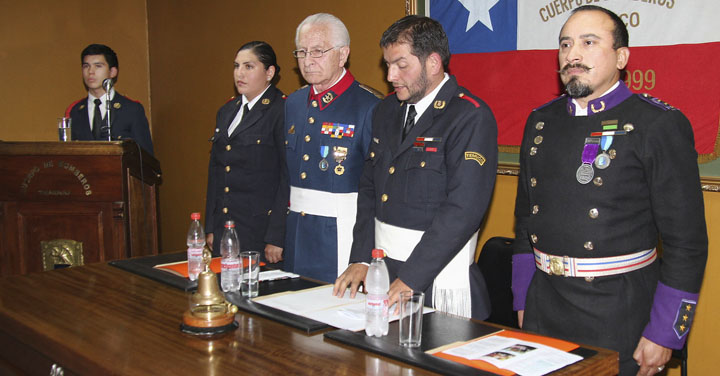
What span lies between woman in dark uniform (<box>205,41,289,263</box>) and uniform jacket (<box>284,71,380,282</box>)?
479 mm

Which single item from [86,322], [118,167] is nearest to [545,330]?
[86,322]

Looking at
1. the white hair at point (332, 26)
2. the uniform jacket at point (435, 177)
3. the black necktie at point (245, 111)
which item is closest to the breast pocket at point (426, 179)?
the uniform jacket at point (435, 177)

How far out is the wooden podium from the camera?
4137mm

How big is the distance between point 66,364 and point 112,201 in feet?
8.11

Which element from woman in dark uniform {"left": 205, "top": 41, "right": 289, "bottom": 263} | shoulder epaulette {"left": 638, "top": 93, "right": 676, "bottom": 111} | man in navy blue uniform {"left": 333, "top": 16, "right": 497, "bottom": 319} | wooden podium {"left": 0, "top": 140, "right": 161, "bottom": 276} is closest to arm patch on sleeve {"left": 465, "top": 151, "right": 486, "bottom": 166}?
man in navy blue uniform {"left": 333, "top": 16, "right": 497, "bottom": 319}

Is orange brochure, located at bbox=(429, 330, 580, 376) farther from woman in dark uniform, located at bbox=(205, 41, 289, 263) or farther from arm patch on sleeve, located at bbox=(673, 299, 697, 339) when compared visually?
woman in dark uniform, located at bbox=(205, 41, 289, 263)

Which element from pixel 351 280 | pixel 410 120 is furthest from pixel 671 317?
pixel 410 120

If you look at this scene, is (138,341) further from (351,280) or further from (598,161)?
(598,161)

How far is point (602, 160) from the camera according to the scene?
2.02 meters

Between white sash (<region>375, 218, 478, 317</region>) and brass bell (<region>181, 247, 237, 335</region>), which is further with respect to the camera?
white sash (<region>375, 218, 478, 317</region>)

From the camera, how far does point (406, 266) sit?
220 cm

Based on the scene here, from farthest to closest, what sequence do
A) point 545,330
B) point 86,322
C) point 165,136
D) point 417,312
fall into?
point 165,136 < point 545,330 < point 86,322 < point 417,312

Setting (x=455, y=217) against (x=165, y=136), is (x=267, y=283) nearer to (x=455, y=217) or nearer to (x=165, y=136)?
(x=455, y=217)

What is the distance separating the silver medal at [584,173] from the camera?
2041 millimetres
